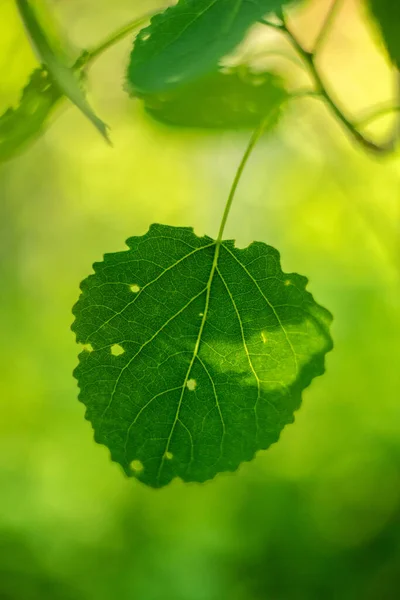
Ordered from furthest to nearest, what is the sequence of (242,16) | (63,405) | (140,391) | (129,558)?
(63,405) → (129,558) → (140,391) → (242,16)

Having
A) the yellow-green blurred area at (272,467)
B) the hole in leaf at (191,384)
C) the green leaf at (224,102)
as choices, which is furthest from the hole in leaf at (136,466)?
the yellow-green blurred area at (272,467)

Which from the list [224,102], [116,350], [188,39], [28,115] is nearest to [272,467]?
[224,102]

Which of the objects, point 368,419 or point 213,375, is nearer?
point 213,375

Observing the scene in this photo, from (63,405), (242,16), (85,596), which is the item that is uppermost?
(242,16)

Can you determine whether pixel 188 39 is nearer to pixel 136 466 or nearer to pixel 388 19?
pixel 388 19

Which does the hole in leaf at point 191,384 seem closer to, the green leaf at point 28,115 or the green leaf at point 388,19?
the green leaf at point 28,115

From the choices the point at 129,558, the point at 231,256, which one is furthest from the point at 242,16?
the point at 129,558

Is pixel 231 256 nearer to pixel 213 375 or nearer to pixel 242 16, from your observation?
pixel 213 375
